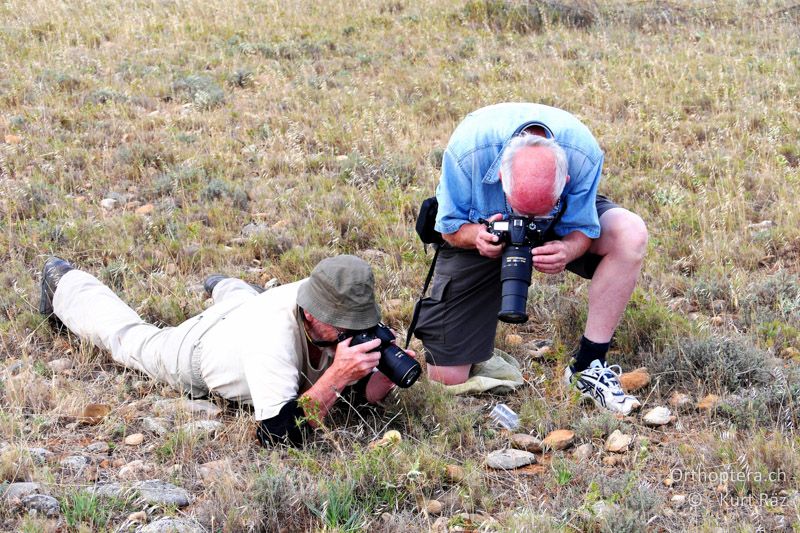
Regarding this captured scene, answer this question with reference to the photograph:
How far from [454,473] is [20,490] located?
1.60 meters

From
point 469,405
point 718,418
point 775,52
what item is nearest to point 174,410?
point 469,405

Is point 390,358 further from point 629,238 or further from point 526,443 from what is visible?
point 629,238

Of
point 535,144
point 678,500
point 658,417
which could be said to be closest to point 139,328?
point 535,144

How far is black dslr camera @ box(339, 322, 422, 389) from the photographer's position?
11.8 feet

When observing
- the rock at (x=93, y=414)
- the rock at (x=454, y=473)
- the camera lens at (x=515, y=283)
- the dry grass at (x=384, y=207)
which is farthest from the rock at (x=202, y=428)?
the camera lens at (x=515, y=283)

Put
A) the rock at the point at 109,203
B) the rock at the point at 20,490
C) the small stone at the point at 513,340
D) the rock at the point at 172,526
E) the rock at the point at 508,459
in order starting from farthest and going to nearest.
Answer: the rock at the point at 109,203, the small stone at the point at 513,340, the rock at the point at 508,459, the rock at the point at 20,490, the rock at the point at 172,526

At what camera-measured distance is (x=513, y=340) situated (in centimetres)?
486

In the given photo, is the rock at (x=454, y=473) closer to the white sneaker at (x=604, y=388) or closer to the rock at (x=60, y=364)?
the white sneaker at (x=604, y=388)

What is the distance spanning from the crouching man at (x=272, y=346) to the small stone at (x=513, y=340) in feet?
3.65

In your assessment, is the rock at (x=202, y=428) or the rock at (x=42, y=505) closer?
the rock at (x=42, y=505)

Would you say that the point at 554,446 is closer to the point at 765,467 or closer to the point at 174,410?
the point at 765,467

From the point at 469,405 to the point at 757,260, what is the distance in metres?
2.42

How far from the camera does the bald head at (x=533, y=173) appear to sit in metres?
3.71

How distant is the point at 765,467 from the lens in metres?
3.26
